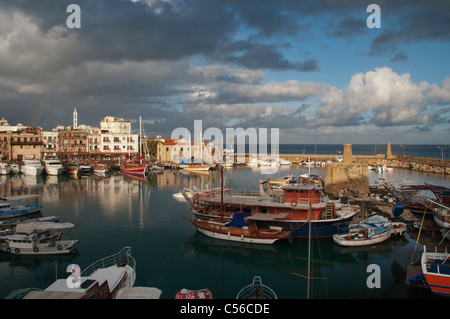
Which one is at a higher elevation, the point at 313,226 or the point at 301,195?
the point at 301,195

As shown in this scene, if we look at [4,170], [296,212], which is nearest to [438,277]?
[296,212]

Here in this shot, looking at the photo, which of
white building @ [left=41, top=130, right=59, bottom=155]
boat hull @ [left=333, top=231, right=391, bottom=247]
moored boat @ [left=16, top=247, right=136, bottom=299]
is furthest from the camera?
white building @ [left=41, top=130, right=59, bottom=155]

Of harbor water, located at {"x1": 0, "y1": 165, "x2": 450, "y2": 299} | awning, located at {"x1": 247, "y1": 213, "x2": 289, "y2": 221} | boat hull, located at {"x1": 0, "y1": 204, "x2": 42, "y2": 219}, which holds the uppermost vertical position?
awning, located at {"x1": 247, "y1": 213, "x2": 289, "y2": 221}

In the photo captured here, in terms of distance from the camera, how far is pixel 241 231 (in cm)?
2386

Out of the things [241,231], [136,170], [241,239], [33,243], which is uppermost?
[136,170]

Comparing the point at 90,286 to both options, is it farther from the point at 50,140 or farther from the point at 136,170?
the point at 50,140

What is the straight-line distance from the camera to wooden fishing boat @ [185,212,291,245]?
915 inches

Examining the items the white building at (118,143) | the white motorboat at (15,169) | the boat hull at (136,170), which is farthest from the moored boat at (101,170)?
the white building at (118,143)

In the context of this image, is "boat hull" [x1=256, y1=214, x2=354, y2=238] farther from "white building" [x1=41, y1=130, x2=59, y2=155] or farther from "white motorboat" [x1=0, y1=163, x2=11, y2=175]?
"white building" [x1=41, y1=130, x2=59, y2=155]

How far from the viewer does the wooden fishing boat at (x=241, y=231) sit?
23.2 metres

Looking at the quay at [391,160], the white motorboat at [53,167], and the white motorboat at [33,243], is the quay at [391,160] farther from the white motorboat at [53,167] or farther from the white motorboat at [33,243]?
the white motorboat at [53,167]

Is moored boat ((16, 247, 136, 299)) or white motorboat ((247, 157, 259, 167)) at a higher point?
white motorboat ((247, 157, 259, 167))

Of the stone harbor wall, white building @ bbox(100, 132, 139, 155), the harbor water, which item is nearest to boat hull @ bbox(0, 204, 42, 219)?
the harbor water

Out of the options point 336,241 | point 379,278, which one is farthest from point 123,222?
point 379,278
